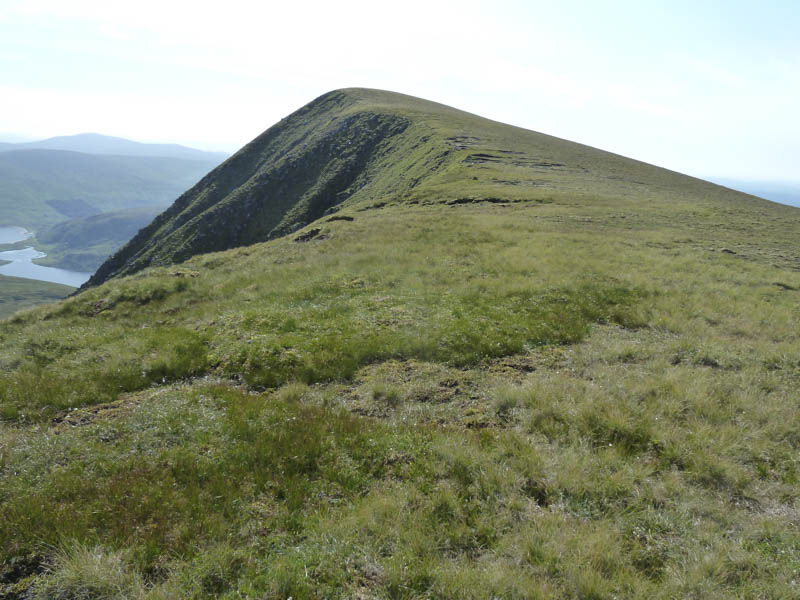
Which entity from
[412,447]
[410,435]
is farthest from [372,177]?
[412,447]

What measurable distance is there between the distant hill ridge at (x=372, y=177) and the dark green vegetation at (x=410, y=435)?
89.5 ft

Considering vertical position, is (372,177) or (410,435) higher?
(372,177)

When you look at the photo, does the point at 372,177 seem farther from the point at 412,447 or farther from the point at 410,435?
the point at 412,447

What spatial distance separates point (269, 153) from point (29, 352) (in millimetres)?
112242

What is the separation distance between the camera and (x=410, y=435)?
7.98m

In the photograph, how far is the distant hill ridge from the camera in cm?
4922

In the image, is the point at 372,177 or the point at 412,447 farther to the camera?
the point at 372,177

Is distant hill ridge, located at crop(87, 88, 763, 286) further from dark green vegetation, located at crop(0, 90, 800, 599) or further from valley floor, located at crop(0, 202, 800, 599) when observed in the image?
valley floor, located at crop(0, 202, 800, 599)

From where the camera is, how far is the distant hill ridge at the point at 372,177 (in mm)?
49219

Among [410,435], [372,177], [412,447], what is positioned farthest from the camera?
[372,177]

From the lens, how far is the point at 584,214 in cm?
3559

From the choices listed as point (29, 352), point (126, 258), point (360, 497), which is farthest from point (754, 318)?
point (126, 258)

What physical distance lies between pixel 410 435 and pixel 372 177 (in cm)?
7041

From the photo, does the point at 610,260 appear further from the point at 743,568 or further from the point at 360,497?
the point at 360,497
